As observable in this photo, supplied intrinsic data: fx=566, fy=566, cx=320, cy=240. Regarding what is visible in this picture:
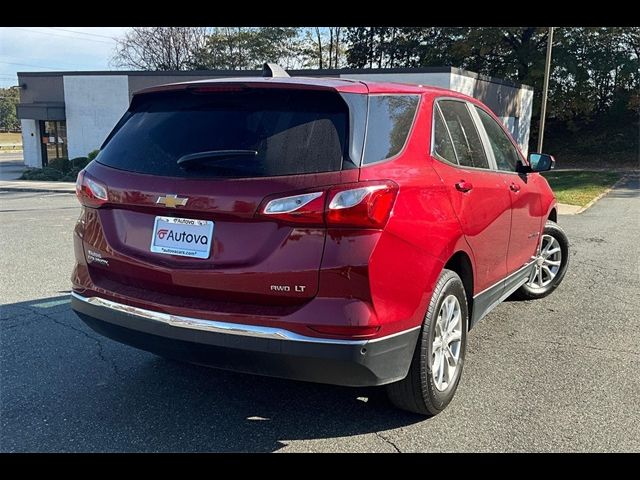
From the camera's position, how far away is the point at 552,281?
18.5 feet

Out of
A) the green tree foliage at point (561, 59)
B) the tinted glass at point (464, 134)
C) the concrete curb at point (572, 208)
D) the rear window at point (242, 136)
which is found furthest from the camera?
the green tree foliage at point (561, 59)

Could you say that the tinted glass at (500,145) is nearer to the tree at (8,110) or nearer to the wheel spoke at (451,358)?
the wheel spoke at (451,358)

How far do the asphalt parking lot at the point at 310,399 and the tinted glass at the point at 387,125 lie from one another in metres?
1.47

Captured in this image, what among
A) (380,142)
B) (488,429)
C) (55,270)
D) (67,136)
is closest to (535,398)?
(488,429)

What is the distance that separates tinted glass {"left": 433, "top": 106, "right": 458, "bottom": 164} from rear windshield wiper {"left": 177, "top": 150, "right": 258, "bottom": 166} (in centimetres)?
112

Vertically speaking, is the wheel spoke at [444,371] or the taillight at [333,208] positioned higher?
the taillight at [333,208]

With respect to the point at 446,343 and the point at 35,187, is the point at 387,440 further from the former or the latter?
the point at 35,187

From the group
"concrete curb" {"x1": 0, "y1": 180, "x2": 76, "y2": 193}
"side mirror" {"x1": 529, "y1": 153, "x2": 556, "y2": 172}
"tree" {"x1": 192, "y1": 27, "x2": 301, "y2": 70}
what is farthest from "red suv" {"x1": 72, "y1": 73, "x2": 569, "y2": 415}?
"tree" {"x1": 192, "y1": 27, "x2": 301, "y2": 70}

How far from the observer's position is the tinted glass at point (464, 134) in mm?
3545

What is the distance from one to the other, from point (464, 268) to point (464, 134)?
91 cm

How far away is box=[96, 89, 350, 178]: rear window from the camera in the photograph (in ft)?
8.63

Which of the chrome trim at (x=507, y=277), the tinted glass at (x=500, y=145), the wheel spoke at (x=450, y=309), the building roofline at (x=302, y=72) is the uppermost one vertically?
the building roofline at (x=302, y=72)

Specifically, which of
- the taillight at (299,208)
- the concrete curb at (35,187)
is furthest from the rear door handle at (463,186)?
the concrete curb at (35,187)

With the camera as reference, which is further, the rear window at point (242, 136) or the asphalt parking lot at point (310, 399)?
the asphalt parking lot at point (310, 399)
